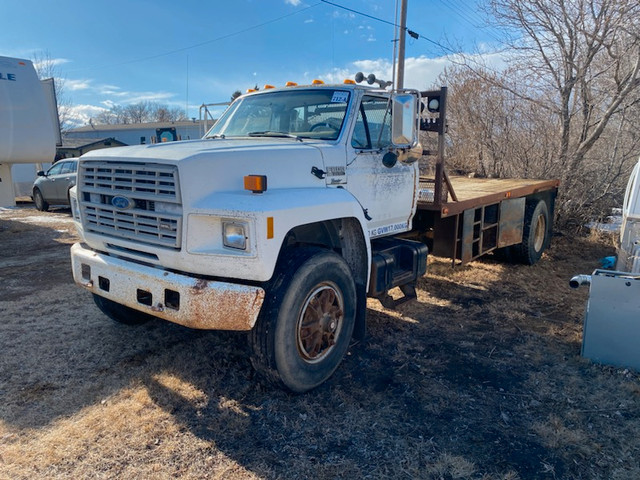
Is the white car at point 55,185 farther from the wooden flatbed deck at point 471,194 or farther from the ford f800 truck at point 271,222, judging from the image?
the wooden flatbed deck at point 471,194

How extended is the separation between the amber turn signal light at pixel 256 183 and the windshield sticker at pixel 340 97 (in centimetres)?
148

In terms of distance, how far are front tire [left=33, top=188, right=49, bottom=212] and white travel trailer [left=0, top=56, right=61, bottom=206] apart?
15.5 ft

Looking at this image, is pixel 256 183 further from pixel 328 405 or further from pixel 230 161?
pixel 328 405

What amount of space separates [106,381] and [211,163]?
1.96 meters

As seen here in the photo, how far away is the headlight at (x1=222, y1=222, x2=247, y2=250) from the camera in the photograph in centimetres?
301

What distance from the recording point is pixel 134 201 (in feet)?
11.2

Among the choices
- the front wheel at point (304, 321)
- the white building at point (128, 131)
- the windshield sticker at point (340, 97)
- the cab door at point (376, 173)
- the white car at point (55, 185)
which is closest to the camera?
the front wheel at point (304, 321)

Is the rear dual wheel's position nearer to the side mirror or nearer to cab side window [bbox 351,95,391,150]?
cab side window [bbox 351,95,391,150]

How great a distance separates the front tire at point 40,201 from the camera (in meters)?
15.0

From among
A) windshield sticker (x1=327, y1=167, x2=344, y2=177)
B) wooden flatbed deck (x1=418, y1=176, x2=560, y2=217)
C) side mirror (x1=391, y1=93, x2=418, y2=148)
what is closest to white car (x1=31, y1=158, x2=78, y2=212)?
wooden flatbed deck (x1=418, y1=176, x2=560, y2=217)

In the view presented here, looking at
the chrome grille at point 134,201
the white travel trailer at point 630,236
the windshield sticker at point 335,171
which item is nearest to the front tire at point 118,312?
the chrome grille at point 134,201

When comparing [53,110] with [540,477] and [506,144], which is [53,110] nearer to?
[506,144]

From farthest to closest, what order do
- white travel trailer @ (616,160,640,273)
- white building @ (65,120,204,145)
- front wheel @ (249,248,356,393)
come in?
white building @ (65,120,204,145) → white travel trailer @ (616,160,640,273) → front wheel @ (249,248,356,393)

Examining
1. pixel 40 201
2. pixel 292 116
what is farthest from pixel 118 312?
pixel 40 201
